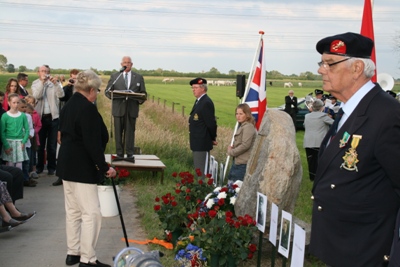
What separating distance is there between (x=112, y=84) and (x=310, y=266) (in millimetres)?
6285

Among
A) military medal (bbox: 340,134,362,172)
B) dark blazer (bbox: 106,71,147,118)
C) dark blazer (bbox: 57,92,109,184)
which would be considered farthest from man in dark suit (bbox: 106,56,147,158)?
military medal (bbox: 340,134,362,172)

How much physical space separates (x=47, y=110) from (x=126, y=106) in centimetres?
184

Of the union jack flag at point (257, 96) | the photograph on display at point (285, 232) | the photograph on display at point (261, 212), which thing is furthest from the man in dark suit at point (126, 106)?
the photograph on display at point (285, 232)

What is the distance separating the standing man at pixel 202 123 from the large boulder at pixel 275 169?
146 inches

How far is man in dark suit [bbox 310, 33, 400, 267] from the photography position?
3383mm

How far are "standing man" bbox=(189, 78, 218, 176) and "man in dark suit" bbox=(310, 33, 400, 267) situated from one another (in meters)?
7.02

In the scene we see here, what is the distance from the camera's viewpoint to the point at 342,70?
3604mm

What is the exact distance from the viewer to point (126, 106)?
12133mm

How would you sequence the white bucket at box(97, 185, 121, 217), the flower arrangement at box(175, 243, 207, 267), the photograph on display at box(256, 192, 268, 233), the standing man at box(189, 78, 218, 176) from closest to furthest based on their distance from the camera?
1. the photograph on display at box(256, 192, 268, 233)
2. the flower arrangement at box(175, 243, 207, 267)
3. the white bucket at box(97, 185, 121, 217)
4. the standing man at box(189, 78, 218, 176)

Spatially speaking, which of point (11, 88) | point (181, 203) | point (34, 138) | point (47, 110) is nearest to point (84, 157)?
point (181, 203)

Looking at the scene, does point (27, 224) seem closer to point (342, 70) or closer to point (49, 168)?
point (49, 168)

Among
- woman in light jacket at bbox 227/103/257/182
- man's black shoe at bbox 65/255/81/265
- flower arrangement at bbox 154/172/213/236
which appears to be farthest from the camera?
woman in light jacket at bbox 227/103/257/182

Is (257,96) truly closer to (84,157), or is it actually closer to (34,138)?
(34,138)

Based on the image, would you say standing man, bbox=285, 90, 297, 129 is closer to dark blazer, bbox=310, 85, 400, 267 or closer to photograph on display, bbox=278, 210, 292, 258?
photograph on display, bbox=278, 210, 292, 258
